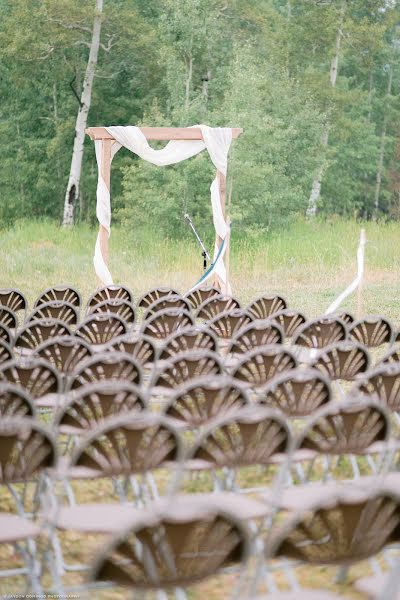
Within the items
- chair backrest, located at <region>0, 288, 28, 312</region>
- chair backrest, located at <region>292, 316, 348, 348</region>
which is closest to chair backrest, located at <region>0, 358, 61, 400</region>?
chair backrest, located at <region>292, 316, 348, 348</region>

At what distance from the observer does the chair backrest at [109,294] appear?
10.4m

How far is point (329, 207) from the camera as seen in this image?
121 feet

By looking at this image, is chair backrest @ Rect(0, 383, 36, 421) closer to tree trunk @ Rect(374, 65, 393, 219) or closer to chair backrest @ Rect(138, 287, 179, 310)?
chair backrest @ Rect(138, 287, 179, 310)

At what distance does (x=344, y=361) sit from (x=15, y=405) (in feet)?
8.35

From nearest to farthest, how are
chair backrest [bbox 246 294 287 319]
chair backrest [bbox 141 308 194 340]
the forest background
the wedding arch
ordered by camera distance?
chair backrest [bbox 141 308 194 340] < chair backrest [bbox 246 294 287 319] < the wedding arch < the forest background

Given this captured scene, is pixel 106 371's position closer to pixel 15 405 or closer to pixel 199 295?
pixel 15 405

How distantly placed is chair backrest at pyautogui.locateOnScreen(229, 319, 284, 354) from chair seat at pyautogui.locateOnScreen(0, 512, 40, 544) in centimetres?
328

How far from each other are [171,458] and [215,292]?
6.41 metres

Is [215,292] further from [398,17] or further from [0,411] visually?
[398,17]

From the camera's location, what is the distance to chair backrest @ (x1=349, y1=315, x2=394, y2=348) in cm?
809

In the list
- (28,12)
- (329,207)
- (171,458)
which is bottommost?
(329,207)

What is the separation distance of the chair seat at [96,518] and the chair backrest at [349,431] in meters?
0.76

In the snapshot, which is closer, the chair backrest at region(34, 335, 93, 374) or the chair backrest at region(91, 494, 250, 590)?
the chair backrest at region(91, 494, 250, 590)

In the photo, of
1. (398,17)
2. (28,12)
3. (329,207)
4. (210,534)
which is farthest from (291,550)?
(329,207)
